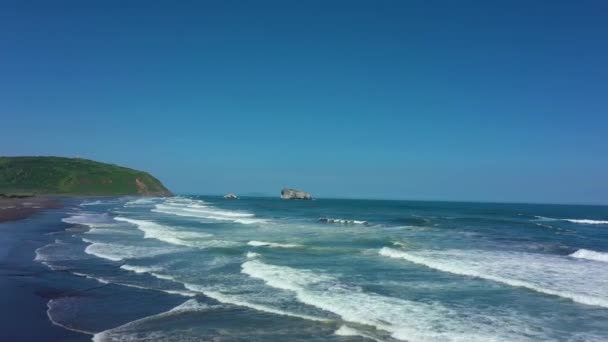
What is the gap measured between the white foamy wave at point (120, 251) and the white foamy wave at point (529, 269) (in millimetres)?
12779

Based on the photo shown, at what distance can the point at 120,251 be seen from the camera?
87.9 ft

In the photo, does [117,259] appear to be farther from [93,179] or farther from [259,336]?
[93,179]

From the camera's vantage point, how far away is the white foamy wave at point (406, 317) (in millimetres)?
12240

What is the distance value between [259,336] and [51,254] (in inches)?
699

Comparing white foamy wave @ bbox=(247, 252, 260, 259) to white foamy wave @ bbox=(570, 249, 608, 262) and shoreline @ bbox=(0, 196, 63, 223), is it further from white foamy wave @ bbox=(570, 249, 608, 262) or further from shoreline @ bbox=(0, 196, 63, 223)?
shoreline @ bbox=(0, 196, 63, 223)

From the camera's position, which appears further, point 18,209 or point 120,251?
point 18,209

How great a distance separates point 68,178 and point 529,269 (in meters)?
150

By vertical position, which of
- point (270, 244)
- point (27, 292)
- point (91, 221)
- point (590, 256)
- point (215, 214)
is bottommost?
point (27, 292)

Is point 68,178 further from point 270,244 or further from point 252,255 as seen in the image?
point 252,255

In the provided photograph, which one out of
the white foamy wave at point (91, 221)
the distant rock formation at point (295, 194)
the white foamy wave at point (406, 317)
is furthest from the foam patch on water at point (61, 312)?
the distant rock formation at point (295, 194)

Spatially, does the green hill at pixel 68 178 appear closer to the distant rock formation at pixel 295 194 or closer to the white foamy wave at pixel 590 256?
the distant rock formation at pixel 295 194

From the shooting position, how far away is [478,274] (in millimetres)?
21016

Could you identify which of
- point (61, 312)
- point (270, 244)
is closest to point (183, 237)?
point (270, 244)

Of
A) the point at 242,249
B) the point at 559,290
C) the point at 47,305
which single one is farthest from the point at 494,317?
the point at 242,249
